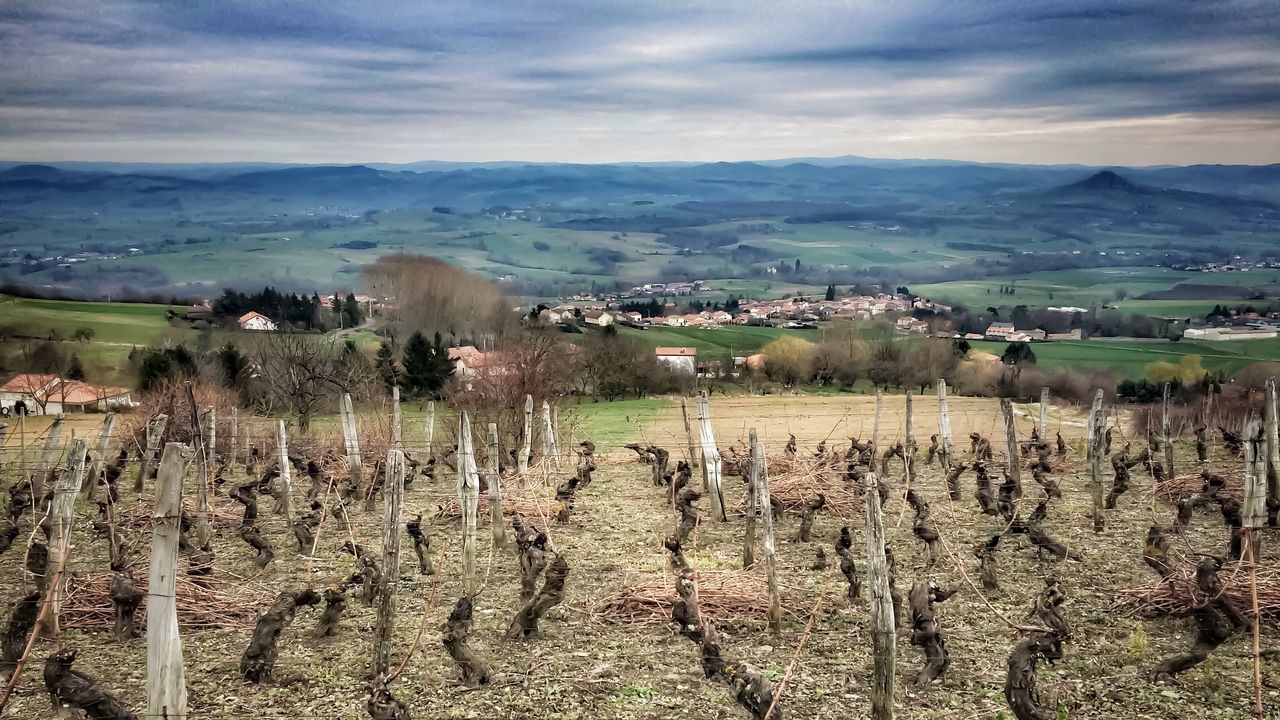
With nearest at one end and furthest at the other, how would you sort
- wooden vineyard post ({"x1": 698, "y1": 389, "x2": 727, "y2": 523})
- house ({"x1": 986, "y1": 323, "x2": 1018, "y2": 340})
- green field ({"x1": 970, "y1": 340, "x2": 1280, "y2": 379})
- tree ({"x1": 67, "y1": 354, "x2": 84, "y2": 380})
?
1. wooden vineyard post ({"x1": 698, "y1": 389, "x2": 727, "y2": 523})
2. tree ({"x1": 67, "y1": 354, "x2": 84, "y2": 380})
3. green field ({"x1": 970, "y1": 340, "x2": 1280, "y2": 379})
4. house ({"x1": 986, "y1": 323, "x2": 1018, "y2": 340})

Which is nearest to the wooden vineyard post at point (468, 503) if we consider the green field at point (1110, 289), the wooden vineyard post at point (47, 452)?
the wooden vineyard post at point (47, 452)

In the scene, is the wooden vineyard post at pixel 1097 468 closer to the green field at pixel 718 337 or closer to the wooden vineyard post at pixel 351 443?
the wooden vineyard post at pixel 351 443

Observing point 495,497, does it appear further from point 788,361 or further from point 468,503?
point 788,361

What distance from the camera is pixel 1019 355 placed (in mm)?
55656

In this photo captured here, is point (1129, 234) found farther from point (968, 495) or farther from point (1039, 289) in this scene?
point (968, 495)

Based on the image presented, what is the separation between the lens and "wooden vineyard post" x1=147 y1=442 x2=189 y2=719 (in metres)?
5.95

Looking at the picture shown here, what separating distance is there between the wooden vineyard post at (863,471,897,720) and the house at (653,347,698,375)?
38462 mm

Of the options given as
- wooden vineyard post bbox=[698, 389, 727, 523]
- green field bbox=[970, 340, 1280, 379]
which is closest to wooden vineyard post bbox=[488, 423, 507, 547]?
wooden vineyard post bbox=[698, 389, 727, 523]

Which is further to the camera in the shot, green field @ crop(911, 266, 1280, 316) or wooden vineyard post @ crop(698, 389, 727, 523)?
green field @ crop(911, 266, 1280, 316)

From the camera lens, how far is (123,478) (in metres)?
21.6

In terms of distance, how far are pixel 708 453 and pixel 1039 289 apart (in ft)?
347

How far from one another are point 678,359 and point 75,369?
2992 cm

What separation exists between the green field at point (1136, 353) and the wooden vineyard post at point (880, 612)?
5020 cm

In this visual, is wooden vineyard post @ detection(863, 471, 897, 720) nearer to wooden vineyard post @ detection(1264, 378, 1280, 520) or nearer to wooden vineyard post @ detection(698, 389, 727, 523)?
wooden vineyard post @ detection(698, 389, 727, 523)
